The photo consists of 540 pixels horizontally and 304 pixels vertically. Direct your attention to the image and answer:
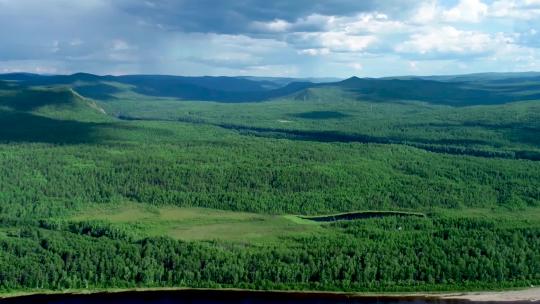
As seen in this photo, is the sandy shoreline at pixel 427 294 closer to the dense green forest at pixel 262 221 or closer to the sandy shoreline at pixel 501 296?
the sandy shoreline at pixel 501 296

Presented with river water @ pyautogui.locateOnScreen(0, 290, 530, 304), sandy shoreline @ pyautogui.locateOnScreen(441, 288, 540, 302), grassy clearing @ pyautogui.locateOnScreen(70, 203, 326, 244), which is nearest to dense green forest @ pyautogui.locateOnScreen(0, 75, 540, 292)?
grassy clearing @ pyautogui.locateOnScreen(70, 203, 326, 244)

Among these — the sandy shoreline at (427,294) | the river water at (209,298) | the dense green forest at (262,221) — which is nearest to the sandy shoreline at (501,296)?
the sandy shoreline at (427,294)

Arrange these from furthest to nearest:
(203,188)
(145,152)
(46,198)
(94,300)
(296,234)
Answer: (145,152), (203,188), (46,198), (296,234), (94,300)

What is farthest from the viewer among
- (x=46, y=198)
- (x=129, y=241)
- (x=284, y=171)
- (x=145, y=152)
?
(x=145, y=152)

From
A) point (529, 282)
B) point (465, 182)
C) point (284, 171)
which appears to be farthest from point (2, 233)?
point (465, 182)

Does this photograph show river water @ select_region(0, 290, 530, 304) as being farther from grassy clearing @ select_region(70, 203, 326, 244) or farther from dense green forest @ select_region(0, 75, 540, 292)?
grassy clearing @ select_region(70, 203, 326, 244)

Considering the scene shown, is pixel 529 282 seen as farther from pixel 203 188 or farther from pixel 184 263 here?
pixel 203 188
